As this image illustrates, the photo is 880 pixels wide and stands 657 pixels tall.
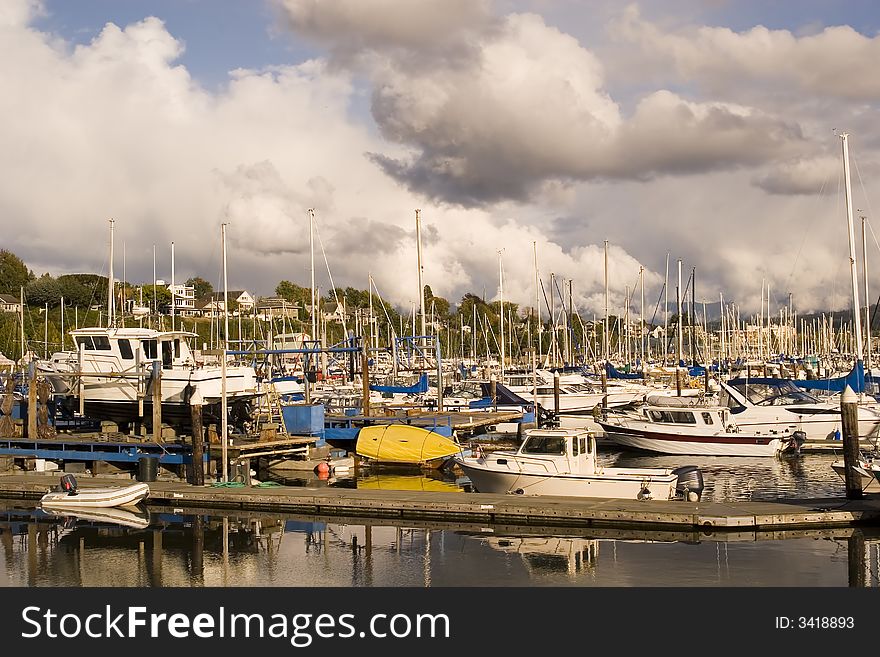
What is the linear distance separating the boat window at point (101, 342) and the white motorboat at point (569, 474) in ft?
66.7

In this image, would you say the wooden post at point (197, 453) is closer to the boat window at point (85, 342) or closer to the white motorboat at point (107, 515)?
the white motorboat at point (107, 515)

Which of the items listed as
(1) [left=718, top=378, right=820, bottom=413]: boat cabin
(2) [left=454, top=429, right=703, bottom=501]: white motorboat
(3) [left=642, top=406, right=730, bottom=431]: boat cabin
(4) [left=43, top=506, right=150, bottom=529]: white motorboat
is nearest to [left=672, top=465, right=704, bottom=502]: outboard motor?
(2) [left=454, top=429, right=703, bottom=501]: white motorboat

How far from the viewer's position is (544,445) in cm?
2930

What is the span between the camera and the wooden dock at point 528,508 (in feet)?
78.6

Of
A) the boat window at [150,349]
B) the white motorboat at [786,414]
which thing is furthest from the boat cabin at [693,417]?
the boat window at [150,349]

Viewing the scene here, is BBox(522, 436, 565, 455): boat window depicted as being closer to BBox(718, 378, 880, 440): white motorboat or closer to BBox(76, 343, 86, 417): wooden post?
BBox(718, 378, 880, 440): white motorboat

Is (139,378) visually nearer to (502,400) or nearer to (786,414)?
(502,400)

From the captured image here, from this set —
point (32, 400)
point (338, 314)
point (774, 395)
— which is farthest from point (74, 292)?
point (774, 395)

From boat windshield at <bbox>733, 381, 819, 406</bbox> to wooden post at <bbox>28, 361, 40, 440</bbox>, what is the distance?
114 feet

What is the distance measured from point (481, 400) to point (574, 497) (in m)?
32.3

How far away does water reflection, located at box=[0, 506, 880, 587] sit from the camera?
20.7m
